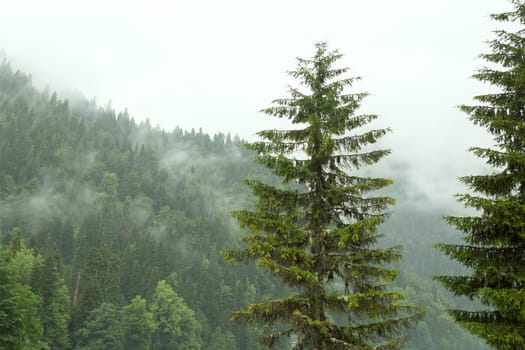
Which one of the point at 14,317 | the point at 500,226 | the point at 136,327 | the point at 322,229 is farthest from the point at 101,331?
the point at 500,226

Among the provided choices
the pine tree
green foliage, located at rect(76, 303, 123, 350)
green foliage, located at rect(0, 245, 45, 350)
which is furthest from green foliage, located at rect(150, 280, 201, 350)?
the pine tree

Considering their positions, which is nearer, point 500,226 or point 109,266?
point 500,226

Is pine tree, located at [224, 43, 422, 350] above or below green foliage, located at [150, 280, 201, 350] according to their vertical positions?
above

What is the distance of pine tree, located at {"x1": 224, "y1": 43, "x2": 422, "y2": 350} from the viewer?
39.0 feet

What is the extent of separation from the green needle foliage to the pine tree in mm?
1745

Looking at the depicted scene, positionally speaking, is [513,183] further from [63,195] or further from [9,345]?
[63,195]

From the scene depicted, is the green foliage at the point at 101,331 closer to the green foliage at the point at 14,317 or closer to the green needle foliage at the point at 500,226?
the green foliage at the point at 14,317

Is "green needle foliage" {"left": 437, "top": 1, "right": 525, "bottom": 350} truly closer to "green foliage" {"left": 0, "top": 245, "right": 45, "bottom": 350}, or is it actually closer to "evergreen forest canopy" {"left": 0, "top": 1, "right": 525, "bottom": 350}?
"evergreen forest canopy" {"left": 0, "top": 1, "right": 525, "bottom": 350}

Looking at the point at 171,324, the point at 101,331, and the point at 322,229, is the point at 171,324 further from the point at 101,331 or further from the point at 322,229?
the point at 322,229

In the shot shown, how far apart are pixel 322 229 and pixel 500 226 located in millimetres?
5033

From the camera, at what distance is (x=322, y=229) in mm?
13312

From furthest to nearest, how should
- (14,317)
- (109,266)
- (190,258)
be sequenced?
(190,258), (109,266), (14,317)

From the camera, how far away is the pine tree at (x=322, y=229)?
1188 cm

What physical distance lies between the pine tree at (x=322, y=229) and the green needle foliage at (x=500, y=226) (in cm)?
175
